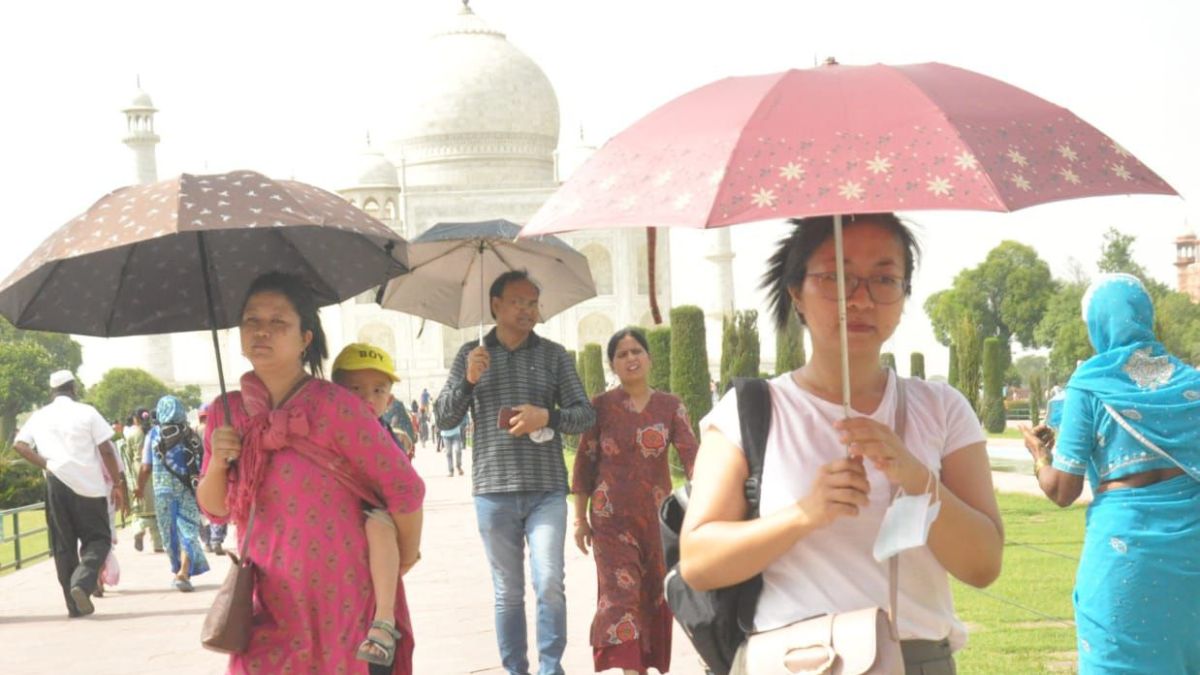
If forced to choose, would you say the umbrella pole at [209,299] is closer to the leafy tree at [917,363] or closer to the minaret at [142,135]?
the leafy tree at [917,363]

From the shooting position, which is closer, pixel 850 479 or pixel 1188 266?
pixel 850 479

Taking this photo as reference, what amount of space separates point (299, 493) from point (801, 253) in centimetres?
124

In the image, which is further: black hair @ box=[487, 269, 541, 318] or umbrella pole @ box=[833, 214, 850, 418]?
black hair @ box=[487, 269, 541, 318]

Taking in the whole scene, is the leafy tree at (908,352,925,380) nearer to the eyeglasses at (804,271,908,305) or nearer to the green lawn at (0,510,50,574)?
the green lawn at (0,510,50,574)

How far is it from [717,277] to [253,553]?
1657 inches

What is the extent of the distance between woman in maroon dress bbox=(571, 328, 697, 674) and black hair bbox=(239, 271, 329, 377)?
1693 millimetres

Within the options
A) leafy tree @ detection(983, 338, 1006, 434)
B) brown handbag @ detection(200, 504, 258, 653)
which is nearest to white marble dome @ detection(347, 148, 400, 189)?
leafy tree @ detection(983, 338, 1006, 434)

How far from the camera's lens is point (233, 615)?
9.87 feet

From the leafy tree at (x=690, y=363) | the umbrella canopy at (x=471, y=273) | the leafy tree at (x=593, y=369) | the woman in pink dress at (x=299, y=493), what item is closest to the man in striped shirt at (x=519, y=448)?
the umbrella canopy at (x=471, y=273)

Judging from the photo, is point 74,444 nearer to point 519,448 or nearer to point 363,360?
point 519,448

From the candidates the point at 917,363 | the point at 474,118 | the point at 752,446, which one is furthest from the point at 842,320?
the point at 474,118

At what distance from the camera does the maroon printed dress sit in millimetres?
4965

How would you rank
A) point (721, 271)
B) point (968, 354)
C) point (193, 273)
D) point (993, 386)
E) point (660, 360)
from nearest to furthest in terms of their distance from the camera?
point (193, 273) → point (968, 354) → point (660, 360) → point (993, 386) → point (721, 271)

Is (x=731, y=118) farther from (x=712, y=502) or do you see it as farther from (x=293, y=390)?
(x=293, y=390)
